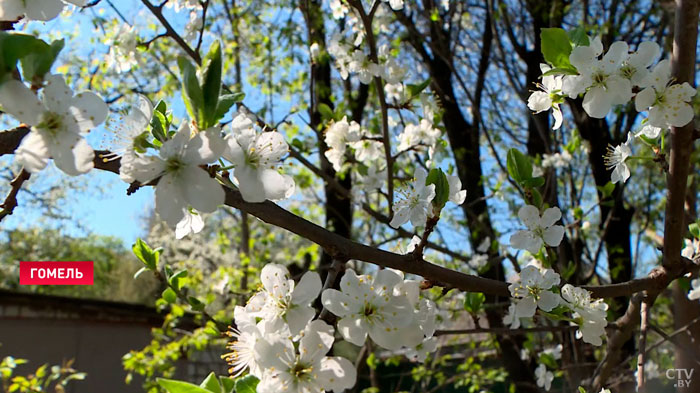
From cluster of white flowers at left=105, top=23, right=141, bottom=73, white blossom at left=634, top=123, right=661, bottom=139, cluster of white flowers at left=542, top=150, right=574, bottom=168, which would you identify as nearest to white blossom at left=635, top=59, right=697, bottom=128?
white blossom at left=634, top=123, right=661, bottom=139

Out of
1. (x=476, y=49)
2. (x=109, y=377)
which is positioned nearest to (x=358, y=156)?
(x=476, y=49)

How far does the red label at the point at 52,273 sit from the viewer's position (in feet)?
8.41

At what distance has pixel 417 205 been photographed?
3.35 feet

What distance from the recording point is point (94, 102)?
66cm

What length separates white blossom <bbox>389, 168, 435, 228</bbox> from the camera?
957mm

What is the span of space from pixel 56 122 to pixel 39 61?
70mm

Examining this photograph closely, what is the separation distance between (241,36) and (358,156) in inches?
120

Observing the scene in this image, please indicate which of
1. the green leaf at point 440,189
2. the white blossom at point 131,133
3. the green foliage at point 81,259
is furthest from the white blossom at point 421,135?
the green foliage at point 81,259

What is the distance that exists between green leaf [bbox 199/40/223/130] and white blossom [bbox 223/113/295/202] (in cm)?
4

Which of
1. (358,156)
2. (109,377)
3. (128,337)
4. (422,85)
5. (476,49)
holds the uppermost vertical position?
(476,49)

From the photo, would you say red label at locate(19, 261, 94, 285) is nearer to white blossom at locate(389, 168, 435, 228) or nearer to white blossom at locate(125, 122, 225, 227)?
white blossom at locate(389, 168, 435, 228)

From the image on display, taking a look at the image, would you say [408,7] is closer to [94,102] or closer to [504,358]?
[504,358]

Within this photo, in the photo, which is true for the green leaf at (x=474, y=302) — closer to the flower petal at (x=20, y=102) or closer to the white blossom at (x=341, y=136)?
the white blossom at (x=341, y=136)

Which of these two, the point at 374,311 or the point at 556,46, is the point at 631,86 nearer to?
the point at 556,46
